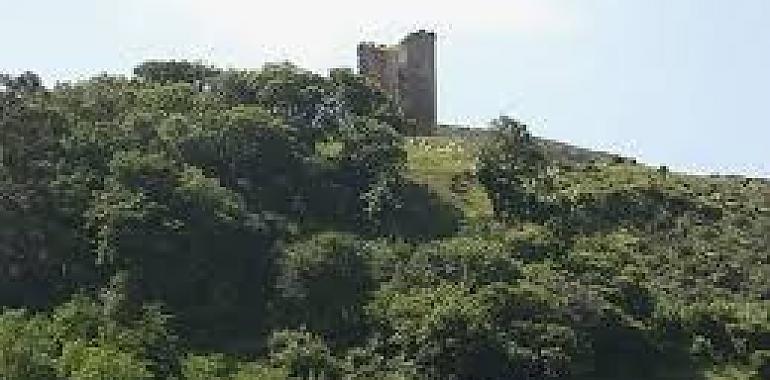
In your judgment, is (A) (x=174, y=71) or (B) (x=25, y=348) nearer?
(B) (x=25, y=348)

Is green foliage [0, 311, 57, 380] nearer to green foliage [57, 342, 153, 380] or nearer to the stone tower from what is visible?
green foliage [57, 342, 153, 380]

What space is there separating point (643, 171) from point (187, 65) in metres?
34.6

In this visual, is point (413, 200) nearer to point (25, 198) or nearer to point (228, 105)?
point (228, 105)

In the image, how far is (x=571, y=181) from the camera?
113 m

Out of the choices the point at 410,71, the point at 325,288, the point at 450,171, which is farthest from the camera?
the point at 410,71

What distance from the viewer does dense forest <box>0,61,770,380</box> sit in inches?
3307

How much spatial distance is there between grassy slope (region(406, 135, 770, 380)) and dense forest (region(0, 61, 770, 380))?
1.22ft

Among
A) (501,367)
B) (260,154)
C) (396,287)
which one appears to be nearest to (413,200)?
(260,154)

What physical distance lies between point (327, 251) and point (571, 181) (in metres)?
27.7

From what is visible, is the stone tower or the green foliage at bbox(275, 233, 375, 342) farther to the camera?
the stone tower

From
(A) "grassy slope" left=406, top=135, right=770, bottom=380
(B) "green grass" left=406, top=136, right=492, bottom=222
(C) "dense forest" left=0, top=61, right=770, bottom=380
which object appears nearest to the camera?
(C) "dense forest" left=0, top=61, right=770, bottom=380

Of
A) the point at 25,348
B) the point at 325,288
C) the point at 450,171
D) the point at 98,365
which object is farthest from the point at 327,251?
the point at 450,171

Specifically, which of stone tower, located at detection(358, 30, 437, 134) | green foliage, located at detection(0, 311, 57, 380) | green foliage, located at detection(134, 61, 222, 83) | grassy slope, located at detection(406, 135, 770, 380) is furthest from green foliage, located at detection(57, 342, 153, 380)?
stone tower, located at detection(358, 30, 437, 134)

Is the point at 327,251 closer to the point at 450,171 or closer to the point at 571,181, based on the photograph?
the point at 450,171
